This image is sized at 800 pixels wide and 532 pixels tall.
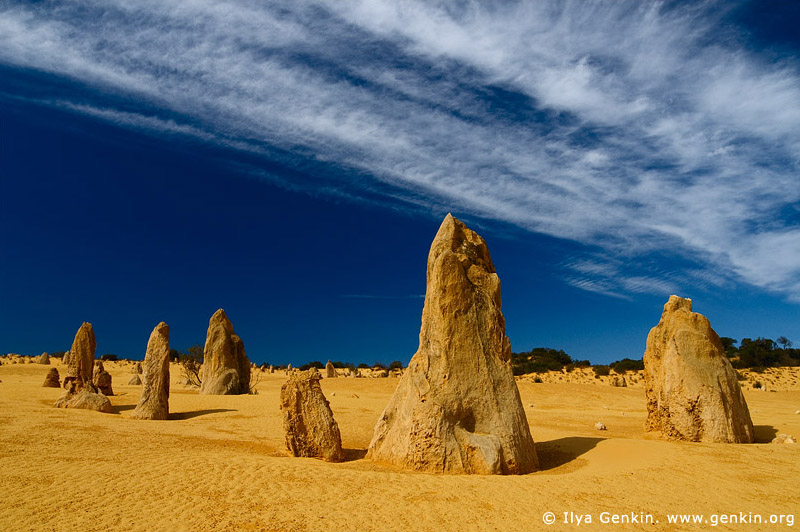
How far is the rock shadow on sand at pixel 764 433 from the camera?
524 inches

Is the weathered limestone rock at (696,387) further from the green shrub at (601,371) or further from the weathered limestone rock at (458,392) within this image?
the green shrub at (601,371)

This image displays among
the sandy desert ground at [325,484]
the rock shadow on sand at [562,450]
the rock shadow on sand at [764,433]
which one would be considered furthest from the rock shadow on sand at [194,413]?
the rock shadow on sand at [764,433]

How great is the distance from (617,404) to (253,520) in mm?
23393

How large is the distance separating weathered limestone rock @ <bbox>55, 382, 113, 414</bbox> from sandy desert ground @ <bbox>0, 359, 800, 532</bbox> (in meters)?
2.59

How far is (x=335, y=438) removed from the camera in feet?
33.4

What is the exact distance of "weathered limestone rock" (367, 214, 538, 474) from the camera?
8.99m

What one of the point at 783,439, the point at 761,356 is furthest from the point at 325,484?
the point at 761,356

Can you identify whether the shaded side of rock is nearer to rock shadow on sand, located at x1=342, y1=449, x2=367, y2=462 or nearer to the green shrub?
rock shadow on sand, located at x1=342, y1=449, x2=367, y2=462

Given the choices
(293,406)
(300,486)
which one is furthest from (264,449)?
Answer: (300,486)

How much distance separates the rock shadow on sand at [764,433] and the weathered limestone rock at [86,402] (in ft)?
64.2

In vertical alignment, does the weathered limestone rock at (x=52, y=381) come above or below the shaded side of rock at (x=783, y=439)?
above

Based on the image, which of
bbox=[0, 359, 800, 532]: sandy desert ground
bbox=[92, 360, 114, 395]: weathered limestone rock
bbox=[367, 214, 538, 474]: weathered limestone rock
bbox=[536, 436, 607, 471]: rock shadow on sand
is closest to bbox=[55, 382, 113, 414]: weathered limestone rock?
bbox=[0, 359, 800, 532]: sandy desert ground

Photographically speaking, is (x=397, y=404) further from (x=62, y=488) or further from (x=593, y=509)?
(x=62, y=488)

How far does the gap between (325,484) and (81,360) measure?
1463cm
